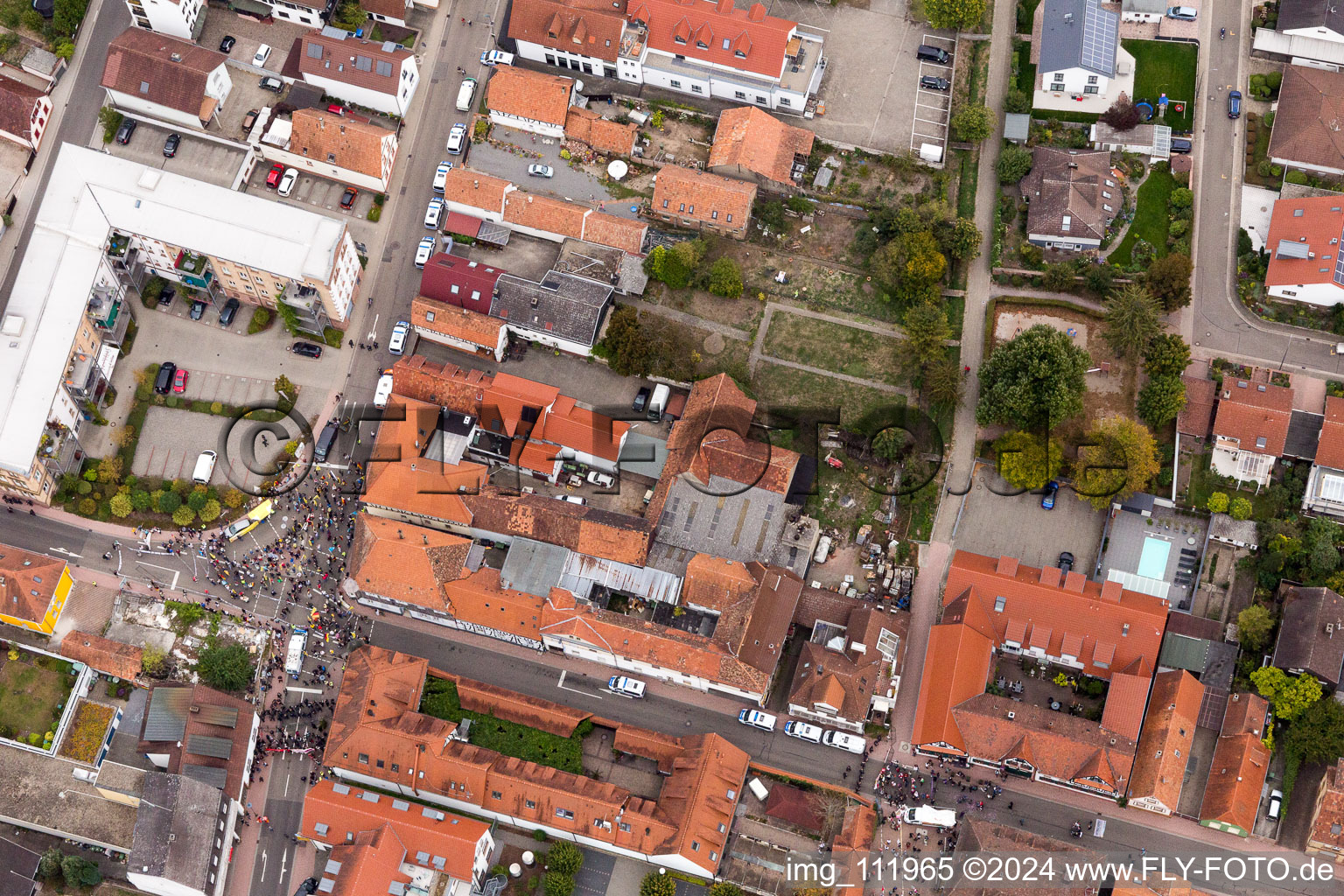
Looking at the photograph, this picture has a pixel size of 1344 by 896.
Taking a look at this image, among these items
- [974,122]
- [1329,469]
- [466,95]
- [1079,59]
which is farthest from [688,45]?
[1329,469]

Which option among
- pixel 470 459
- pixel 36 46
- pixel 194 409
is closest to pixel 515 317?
pixel 470 459

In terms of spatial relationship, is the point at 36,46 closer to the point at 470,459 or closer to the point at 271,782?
the point at 470,459

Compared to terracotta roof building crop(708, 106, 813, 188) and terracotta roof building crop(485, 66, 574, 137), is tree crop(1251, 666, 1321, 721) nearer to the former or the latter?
terracotta roof building crop(708, 106, 813, 188)

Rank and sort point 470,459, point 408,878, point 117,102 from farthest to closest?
1. point 117,102
2. point 470,459
3. point 408,878

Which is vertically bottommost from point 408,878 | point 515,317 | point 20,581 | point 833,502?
point 408,878

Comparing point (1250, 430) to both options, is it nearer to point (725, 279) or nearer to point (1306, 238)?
point (1306, 238)

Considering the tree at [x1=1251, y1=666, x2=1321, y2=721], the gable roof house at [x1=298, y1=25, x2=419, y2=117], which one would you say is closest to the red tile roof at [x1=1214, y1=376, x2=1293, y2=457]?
the tree at [x1=1251, y1=666, x2=1321, y2=721]
